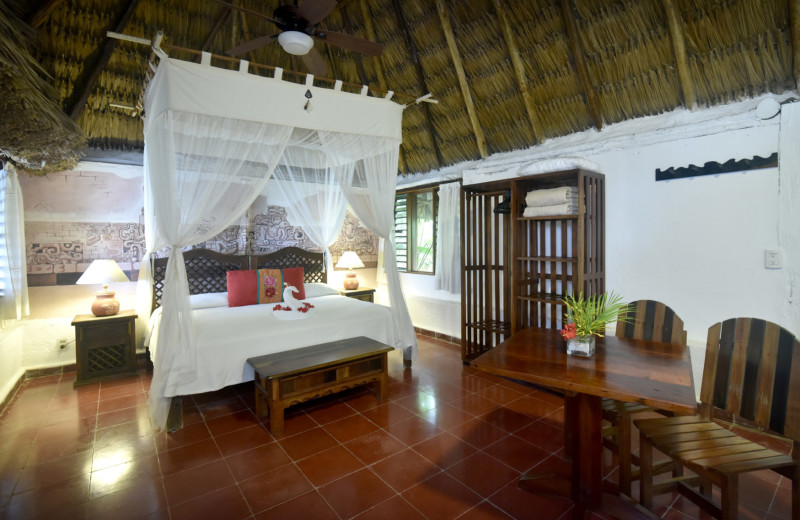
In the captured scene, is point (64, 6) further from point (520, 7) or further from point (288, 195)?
point (520, 7)

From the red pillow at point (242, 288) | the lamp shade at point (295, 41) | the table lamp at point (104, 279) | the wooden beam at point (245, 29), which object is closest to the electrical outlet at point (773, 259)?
the lamp shade at point (295, 41)

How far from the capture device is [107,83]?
12.5 feet

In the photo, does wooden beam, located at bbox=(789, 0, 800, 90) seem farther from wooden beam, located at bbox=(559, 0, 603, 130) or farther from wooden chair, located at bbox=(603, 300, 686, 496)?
wooden chair, located at bbox=(603, 300, 686, 496)

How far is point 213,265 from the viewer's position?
4523 millimetres

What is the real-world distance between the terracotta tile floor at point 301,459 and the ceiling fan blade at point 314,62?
102 inches

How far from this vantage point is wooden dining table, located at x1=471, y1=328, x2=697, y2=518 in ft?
5.20

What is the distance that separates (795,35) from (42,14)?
5188mm

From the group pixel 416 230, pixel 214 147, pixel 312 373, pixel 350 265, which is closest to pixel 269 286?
pixel 350 265

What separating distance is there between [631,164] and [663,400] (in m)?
2.54

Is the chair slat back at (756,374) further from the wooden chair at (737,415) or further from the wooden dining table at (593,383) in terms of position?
the wooden dining table at (593,383)

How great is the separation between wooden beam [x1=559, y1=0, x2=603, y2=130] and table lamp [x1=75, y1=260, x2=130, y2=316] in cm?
455

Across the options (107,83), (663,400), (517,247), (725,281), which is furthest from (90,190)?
(725,281)

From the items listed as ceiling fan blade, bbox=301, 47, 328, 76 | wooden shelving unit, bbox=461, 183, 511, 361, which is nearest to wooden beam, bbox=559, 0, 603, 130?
wooden shelving unit, bbox=461, 183, 511, 361

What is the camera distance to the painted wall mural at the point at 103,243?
3.84 meters
